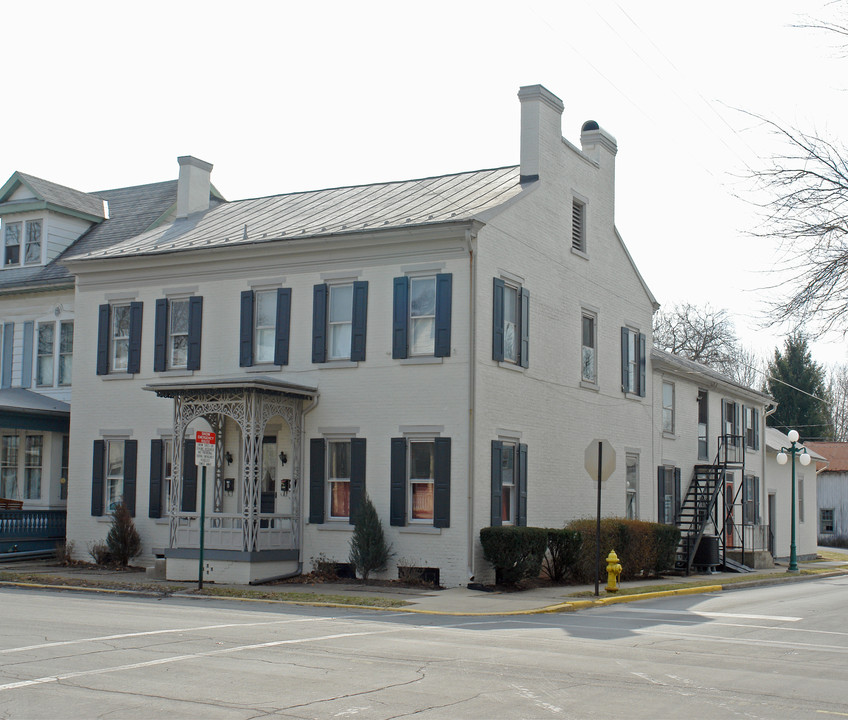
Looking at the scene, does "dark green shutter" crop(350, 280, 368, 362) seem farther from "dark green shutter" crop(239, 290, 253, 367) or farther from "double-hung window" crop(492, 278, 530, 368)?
"double-hung window" crop(492, 278, 530, 368)

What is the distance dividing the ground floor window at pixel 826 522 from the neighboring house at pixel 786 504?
10787 millimetres

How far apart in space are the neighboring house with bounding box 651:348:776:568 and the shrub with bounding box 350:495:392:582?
10501 mm

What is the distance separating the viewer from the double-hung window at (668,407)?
3225 cm

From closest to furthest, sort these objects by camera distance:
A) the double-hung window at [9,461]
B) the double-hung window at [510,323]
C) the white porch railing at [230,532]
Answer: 1. the white porch railing at [230,532]
2. the double-hung window at [510,323]
3. the double-hung window at [9,461]

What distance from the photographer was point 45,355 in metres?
29.8

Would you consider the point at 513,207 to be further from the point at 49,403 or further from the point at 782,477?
the point at 782,477

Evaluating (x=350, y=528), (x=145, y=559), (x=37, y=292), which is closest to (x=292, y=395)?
(x=350, y=528)

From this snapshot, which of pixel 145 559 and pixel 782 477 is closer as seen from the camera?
pixel 145 559

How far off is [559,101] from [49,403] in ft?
52.8

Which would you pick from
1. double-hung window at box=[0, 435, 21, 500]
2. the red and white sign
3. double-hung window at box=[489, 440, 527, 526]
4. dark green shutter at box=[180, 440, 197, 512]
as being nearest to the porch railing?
double-hung window at box=[0, 435, 21, 500]

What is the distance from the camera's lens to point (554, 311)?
83.6ft

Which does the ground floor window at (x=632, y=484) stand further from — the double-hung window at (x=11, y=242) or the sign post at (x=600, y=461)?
the double-hung window at (x=11, y=242)

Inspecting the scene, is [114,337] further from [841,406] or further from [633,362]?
[841,406]

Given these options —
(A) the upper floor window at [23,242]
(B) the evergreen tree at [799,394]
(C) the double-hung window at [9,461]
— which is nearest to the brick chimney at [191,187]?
(A) the upper floor window at [23,242]
